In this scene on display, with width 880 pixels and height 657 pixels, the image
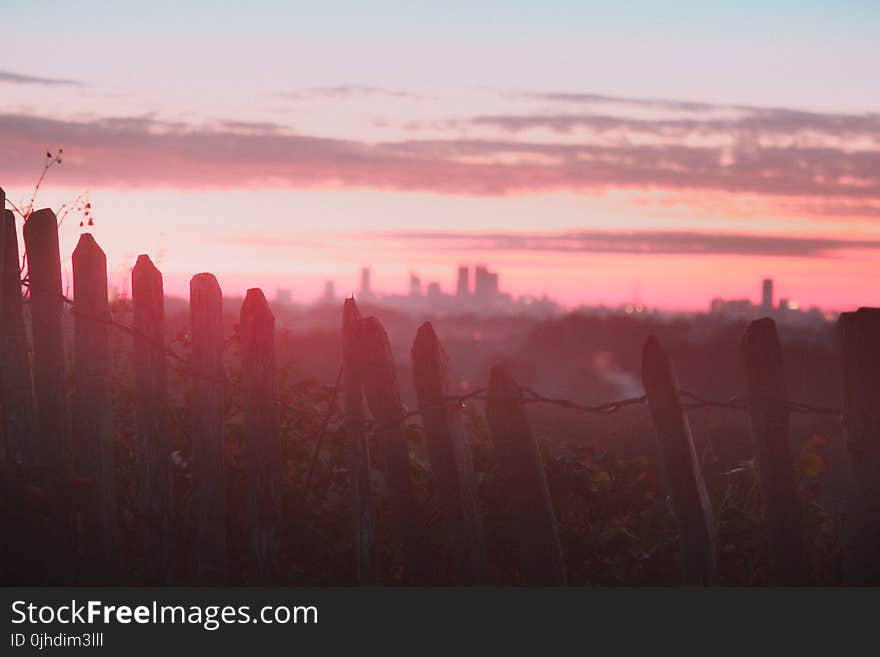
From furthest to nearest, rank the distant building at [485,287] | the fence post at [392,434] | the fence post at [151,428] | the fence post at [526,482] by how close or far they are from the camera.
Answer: the distant building at [485,287], the fence post at [151,428], the fence post at [392,434], the fence post at [526,482]

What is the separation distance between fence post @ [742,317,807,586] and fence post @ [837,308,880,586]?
240mm

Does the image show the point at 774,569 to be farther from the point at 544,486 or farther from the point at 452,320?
the point at 452,320

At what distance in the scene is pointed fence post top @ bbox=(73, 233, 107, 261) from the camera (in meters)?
5.25

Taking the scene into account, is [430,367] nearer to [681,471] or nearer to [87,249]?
[681,471]

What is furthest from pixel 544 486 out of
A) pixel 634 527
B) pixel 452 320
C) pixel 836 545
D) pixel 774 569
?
pixel 452 320

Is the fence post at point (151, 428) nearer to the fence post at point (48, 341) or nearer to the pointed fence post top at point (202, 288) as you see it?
the pointed fence post top at point (202, 288)

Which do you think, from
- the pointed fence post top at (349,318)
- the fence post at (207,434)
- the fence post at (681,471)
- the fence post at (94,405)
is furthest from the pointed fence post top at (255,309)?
the fence post at (681,471)

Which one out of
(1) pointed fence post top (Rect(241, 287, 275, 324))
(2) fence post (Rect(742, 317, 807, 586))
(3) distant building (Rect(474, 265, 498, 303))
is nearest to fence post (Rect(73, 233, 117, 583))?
(1) pointed fence post top (Rect(241, 287, 275, 324))

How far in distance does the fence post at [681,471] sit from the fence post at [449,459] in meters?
0.90

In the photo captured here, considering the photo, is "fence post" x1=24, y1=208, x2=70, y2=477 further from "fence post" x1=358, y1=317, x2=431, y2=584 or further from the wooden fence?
"fence post" x1=358, y1=317, x2=431, y2=584

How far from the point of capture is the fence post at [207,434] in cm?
510

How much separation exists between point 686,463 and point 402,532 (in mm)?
1383

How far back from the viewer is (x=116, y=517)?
534 centimetres

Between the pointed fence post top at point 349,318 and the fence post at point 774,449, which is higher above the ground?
the pointed fence post top at point 349,318
